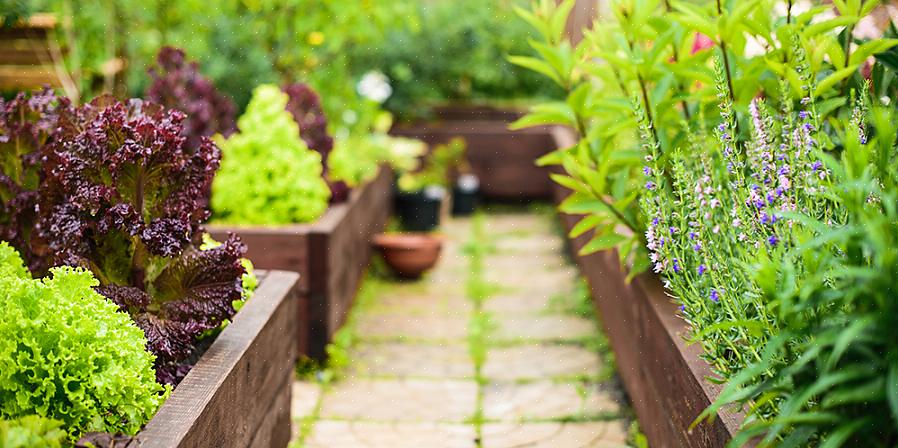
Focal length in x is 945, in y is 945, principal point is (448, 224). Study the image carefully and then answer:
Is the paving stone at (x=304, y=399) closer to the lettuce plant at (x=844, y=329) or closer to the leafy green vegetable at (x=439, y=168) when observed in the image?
the lettuce plant at (x=844, y=329)

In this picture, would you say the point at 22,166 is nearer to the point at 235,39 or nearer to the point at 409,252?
the point at 409,252

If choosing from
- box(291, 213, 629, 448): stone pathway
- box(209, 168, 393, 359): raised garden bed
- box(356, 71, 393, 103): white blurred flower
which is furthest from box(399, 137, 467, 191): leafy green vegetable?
box(209, 168, 393, 359): raised garden bed

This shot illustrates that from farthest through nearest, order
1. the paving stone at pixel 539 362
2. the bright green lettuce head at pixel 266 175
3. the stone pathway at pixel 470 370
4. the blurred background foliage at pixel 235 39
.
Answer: the blurred background foliage at pixel 235 39
the bright green lettuce head at pixel 266 175
the paving stone at pixel 539 362
the stone pathway at pixel 470 370

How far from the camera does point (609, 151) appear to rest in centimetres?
327

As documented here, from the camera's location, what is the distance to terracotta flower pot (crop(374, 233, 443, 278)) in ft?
19.3

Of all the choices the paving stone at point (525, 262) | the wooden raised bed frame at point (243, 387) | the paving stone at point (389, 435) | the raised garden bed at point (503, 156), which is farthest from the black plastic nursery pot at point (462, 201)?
the wooden raised bed frame at point (243, 387)

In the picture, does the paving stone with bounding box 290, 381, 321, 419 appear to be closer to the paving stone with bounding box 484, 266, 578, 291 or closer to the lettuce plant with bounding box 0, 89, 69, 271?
the lettuce plant with bounding box 0, 89, 69, 271

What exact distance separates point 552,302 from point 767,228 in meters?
3.16

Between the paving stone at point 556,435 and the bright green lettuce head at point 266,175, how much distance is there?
1.47 meters

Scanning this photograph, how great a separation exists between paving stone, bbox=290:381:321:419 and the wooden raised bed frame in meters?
0.47

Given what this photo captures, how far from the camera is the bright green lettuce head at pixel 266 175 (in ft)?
14.7

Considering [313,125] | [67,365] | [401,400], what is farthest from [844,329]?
[313,125]

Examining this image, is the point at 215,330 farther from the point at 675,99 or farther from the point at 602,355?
the point at 602,355

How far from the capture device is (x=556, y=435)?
369 centimetres
